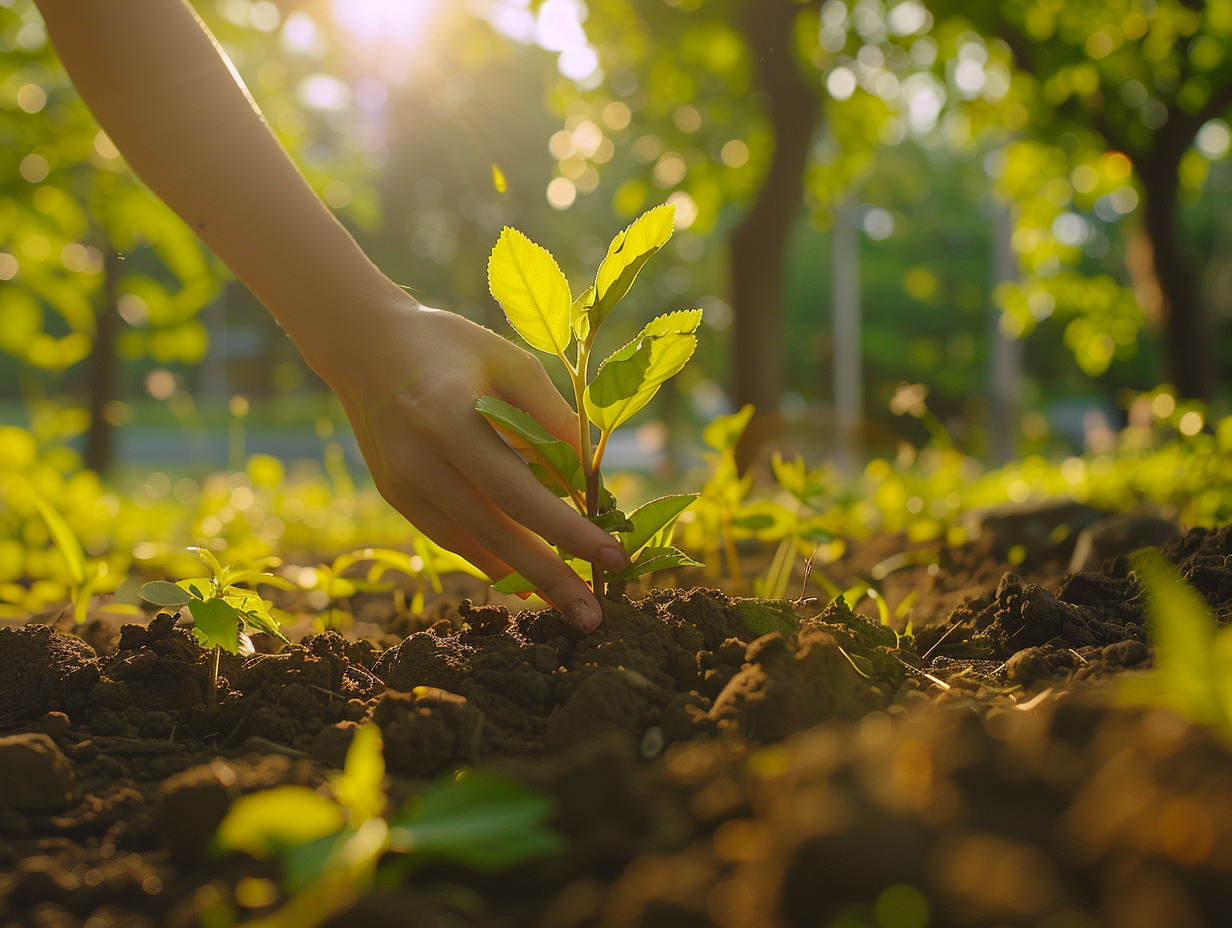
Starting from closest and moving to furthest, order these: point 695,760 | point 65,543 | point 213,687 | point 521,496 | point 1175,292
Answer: point 695,760 < point 521,496 < point 213,687 < point 65,543 < point 1175,292

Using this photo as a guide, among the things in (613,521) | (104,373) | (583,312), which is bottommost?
(104,373)

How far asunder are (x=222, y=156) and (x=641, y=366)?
2.40 feet

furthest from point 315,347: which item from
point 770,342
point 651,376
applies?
point 770,342

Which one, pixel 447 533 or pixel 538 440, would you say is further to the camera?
pixel 447 533

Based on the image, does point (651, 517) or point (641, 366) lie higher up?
point (641, 366)

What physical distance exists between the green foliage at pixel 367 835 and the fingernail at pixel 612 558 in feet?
1.64

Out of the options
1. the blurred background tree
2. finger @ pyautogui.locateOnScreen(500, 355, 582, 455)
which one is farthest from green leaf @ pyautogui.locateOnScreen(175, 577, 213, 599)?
the blurred background tree

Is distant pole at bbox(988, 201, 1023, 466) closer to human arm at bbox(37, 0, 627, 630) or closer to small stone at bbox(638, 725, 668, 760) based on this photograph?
human arm at bbox(37, 0, 627, 630)

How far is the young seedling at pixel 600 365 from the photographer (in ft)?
3.55

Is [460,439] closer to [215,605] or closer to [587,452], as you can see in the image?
[587,452]

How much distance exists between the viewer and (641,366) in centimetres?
111

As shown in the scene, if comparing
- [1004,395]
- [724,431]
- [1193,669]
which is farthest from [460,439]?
[1004,395]

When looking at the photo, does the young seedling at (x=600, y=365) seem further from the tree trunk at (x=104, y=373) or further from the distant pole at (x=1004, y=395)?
the distant pole at (x=1004, y=395)

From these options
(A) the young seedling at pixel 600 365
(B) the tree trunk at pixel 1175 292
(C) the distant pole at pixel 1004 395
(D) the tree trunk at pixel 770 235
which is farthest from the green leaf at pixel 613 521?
(C) the distant pole at pixel 1004 395
